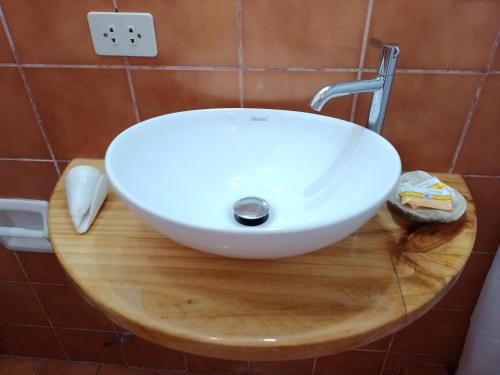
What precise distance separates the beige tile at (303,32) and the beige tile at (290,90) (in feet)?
0.07

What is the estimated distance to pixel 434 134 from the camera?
31.0 inches

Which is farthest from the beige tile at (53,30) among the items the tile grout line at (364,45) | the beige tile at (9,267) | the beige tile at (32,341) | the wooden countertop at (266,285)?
the beige tile at (32,341)

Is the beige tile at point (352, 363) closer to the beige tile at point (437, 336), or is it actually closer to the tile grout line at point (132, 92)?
the beige tile at point (437, 336)

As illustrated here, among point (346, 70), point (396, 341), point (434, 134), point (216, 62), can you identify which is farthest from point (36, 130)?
point (396, 341)

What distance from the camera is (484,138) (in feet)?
2.56

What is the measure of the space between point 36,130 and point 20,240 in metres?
0.35

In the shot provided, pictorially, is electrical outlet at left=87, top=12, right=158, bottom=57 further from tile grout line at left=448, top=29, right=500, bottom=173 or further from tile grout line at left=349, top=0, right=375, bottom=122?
tile grout line at left=448, top=29, right=500, bottom=173

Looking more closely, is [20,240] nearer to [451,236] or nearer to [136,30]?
[136,30]

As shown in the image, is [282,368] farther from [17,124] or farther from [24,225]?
[17,124]

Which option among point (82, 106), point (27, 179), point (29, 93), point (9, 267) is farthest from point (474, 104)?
point (9, 267)

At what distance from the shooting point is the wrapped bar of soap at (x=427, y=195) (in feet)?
2.08

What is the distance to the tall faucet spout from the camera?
1.91 ft

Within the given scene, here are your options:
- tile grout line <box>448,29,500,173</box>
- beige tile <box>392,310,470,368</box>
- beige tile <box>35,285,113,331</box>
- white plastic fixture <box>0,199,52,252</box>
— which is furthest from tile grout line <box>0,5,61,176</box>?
beige tile <box>392,310,470,368</box>

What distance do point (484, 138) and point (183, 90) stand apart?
2.06ft
